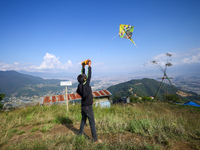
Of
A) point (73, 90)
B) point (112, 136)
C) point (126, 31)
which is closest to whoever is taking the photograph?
point (112, 136)

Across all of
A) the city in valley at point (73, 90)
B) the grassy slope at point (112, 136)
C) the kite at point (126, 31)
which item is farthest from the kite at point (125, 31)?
the grassy slope at point (112, 136)

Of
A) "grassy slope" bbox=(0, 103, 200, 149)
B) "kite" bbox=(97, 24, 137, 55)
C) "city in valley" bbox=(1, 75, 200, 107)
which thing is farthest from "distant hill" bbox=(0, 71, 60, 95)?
"kite" bbox=(97, 24, 137, 55)

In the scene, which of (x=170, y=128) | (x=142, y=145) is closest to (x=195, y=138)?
(x=170, y=128)

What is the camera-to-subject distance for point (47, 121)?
4.44 metres

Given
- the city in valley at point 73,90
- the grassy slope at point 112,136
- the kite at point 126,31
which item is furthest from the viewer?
the city in valley at point 73,90

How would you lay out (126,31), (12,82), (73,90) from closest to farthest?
(126,31) → (73,90) → (12,82)

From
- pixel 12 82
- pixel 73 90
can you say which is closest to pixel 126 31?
pixel 73 90

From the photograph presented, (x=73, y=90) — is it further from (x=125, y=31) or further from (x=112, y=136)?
(x=112, y=136)

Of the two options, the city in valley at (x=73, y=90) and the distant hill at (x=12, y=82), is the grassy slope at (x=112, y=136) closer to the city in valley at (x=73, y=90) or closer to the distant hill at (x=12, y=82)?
the city in valley at (x=73, y=90)

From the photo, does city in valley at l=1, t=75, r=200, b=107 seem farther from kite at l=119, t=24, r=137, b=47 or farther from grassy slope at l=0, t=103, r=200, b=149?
kite at l=119, t=24, r=137, b=47

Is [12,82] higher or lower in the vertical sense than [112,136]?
lower

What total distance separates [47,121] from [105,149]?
349cm

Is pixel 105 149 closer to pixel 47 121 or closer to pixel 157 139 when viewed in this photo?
pixel 157 139

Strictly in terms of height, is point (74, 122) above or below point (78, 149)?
below
